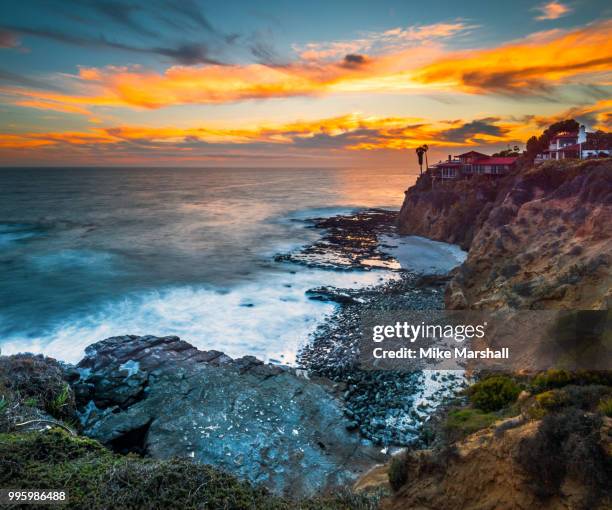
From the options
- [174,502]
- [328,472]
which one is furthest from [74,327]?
[174,502]

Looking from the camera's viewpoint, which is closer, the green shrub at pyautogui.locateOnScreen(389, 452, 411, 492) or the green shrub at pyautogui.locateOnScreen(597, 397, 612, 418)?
the green shrub at pyautogui.locateOnScreen(597, 397, 612, 418)

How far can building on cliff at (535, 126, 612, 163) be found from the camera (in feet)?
158

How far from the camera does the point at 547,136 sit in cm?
6028

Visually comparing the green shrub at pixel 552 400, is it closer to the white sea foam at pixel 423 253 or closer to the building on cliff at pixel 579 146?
the white sea foam at pixel 423 253

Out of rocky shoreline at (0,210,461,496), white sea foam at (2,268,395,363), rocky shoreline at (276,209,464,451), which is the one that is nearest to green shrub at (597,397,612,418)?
rocky shoreline at (0,210,461,496)

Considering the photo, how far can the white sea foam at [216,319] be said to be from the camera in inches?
920

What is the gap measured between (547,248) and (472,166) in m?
41.9

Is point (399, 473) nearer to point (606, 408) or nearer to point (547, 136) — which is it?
point (606, 408)

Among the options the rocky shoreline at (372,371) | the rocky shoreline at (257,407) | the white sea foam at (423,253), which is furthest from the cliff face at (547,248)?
the rocky shoreline at (257,407)

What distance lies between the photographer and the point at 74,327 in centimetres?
2645

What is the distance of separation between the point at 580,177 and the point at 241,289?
86.0 ft

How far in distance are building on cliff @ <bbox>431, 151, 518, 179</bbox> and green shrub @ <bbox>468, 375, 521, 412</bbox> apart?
49053 mm

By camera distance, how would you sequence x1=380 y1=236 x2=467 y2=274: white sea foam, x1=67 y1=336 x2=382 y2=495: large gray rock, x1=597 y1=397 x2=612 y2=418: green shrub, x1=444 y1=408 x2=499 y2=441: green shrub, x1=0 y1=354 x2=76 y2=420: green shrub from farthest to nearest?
x1=380 y1=236 x2=467 y2=274: white sea foam, x1=0 y1=354 x2=76 y2=420: green shrub, x1=67 y1=336 x2=382 y2=495: large gray rock, x1=444 y1=408 x2=499 y2=441: green shrub, x1=597 y1=397 x2=612 y2=418: green shrub

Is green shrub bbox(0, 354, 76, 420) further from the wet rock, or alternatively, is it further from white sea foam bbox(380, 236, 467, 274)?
white sea foam bbox(380, 236, 467, 274)
